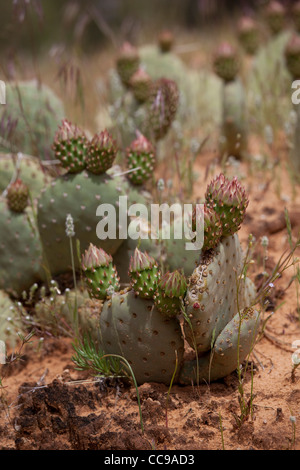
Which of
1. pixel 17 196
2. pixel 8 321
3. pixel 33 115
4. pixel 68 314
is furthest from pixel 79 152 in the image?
pixel 33 115

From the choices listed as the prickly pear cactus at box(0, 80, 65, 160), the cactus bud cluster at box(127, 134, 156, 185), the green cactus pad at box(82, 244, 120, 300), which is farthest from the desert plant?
the green cactus pad at box(82, 244, 120, 300)

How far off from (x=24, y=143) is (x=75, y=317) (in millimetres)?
1592

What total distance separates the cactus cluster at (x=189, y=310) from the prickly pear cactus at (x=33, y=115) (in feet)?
5.28

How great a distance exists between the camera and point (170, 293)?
1.96 metres

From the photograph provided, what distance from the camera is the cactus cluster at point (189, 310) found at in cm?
197

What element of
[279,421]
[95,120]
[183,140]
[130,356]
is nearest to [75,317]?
[130,356]

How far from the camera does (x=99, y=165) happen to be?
2488 mm

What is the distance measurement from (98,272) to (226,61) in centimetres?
233

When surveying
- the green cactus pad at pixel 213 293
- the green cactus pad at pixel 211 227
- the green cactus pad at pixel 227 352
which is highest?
the green cactus pad at pixel 211 227

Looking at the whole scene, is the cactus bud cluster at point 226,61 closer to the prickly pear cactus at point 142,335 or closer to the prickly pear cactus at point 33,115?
the prickly pear cactus at point 33,115

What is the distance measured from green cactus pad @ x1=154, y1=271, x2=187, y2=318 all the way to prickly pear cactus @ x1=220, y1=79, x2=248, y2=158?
6.81ft

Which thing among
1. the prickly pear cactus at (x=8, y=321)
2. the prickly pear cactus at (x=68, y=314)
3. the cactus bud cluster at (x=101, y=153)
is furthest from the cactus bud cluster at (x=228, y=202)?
the prickly pear cactus at (x=8, y=321)

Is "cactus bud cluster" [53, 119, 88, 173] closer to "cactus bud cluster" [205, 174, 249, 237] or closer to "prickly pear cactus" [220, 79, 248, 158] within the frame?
"cactus bud cluster" [205, 174, 249, 237]

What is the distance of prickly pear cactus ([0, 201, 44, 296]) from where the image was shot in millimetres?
Result: 2742
